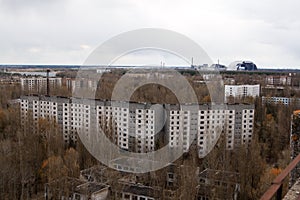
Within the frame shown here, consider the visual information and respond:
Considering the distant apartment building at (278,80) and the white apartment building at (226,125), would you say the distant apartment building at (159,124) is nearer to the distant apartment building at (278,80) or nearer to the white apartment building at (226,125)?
the white apartment building at (226,125)

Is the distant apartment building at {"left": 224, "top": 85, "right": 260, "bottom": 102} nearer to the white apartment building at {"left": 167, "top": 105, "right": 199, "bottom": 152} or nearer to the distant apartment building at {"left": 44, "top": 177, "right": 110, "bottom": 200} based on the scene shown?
the white apartment building at {"left": 167, "top": 105, "right": 199, "bottom": 152}

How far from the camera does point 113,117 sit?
6199mm

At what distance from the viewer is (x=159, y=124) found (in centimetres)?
622

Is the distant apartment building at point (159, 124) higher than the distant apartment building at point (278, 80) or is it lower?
lower

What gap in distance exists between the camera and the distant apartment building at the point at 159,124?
5.79 meters

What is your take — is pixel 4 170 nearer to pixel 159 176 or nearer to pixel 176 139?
pixel 159 176

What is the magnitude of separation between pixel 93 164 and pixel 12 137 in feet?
5.90

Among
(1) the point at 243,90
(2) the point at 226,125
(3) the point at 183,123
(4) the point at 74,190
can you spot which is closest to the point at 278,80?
(1) the point at 243,90

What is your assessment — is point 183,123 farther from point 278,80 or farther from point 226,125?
point 278,80

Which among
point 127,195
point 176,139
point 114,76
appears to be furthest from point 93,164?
point 114,76

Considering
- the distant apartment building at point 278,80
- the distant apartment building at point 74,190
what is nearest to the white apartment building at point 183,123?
the distant apartment building at point 74,190

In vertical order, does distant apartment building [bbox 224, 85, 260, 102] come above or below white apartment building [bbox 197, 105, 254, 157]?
above

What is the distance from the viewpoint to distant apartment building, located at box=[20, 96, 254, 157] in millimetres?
5785

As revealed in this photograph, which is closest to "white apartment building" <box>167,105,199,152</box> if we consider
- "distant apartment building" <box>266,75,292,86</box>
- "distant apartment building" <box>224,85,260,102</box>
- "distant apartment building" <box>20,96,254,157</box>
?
"distant apartment building" <box>20,96,254,157</box>
